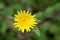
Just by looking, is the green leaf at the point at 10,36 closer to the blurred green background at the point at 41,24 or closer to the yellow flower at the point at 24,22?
the blurred green background at the point at 41,24

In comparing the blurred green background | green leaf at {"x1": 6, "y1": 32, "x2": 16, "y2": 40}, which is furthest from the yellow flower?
green leaf at {"x1": 6, "y1": 32, "x2": 16, "y2": 40}

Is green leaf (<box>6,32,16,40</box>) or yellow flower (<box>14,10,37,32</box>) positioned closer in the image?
yellow flower (<box>14,10,37,32</box>)

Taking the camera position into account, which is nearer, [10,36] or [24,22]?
[24,22]

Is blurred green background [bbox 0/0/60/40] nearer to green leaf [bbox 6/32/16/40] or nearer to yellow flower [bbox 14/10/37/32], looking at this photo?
green leaf [bbox 6/32/16/40]

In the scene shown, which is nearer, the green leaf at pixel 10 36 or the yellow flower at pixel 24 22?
the yellow flower at pixel 24 22

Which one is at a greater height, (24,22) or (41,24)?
A: (41,24)

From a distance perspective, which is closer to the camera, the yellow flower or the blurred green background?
the yellow flower

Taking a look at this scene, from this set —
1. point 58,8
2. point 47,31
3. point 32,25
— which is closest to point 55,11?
point 58,8

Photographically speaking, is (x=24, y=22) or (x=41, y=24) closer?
(x=24, y=22)

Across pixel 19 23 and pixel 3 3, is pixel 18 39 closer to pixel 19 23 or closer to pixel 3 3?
pixel 19 23

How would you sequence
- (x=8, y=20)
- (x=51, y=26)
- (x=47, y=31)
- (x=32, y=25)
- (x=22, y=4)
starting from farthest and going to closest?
(x=22, y=4)
(x=47, y=31)
(x=51, y=26)
(x=8, y=20)
(x=32, y=25)

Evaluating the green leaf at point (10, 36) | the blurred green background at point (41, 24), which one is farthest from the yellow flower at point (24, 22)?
the green leaf at point (10, 36)
